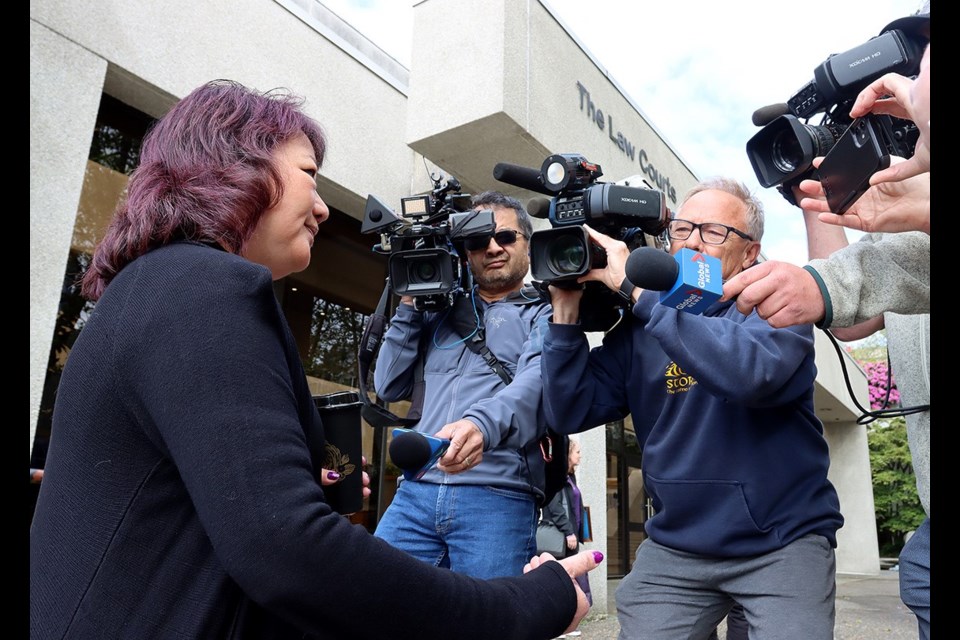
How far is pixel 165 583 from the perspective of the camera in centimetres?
100

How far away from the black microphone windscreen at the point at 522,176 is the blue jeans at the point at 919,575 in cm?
128

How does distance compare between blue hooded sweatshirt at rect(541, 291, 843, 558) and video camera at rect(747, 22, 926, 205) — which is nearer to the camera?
video camera at rect(747, 22, 926, 205)

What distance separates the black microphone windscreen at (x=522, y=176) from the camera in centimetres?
217

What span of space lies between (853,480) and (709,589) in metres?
17.0

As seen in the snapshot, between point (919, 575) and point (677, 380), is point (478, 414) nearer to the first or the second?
point (677, 380)

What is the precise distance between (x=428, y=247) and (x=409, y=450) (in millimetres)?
1061

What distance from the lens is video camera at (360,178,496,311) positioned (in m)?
2.76

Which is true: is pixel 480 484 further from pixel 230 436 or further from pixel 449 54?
pixel 449 54

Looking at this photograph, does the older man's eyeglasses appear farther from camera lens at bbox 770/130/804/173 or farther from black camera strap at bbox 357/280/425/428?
black camera strap at bbox 357/280/425/428

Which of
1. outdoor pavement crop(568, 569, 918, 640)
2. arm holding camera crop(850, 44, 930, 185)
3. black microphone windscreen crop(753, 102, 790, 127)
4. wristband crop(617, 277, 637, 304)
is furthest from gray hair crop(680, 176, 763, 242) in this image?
outdoor pavement crop(568, 569, 918, 640)

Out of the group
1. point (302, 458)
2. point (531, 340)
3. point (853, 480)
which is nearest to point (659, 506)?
point (531, 340)

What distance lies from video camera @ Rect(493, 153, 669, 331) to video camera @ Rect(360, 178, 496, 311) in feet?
2.09

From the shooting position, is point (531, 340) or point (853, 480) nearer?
point (531, 340)

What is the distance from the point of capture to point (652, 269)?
155 cm
